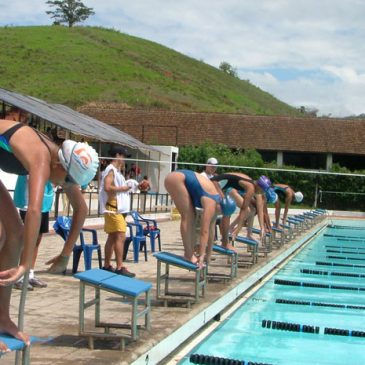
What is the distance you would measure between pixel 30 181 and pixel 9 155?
236 millimetres

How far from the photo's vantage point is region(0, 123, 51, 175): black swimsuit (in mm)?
3691

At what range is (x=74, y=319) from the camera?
643 centimetres

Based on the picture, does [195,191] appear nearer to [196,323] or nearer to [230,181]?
[196,323]

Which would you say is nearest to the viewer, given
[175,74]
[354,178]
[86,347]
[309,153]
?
[86,347]

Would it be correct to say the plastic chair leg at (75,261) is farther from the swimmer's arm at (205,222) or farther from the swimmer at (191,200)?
the swimmer's arm at (205,222)

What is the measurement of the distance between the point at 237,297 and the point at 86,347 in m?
4.23

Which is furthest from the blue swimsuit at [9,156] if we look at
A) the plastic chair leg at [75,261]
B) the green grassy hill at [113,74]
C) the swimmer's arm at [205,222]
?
the green grassy hill at [113,74]

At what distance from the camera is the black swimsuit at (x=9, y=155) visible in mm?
3691

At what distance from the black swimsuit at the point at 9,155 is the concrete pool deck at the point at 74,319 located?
156cm

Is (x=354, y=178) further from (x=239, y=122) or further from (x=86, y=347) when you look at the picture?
(x=86, y=347)

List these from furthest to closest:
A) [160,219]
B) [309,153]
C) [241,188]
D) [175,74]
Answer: [175,74] < [309,153] < [160,219] < [241,188]

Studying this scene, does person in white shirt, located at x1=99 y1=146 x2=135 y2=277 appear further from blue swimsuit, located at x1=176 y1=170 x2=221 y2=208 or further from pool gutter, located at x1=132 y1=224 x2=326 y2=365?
pool gutter, located at x1=132 y1=224 x2=326 y2=365

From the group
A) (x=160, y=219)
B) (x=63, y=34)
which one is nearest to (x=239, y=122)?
(x=160, y=219)

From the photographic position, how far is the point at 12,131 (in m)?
3.71
